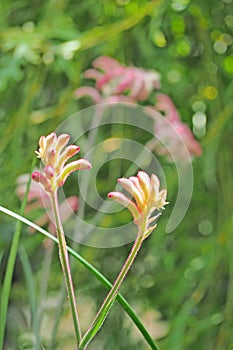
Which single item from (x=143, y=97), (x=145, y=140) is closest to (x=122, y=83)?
(x=143, y=97)

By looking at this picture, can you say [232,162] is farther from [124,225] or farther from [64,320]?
[64,320]

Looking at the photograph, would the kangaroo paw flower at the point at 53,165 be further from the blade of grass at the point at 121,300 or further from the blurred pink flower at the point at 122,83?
the blurred pink flower at the point at 122,83

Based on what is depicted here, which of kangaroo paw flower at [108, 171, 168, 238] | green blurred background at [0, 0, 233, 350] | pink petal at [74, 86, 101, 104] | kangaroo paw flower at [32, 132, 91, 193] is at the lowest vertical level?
green blurred background at [0, 0, 233, 350]

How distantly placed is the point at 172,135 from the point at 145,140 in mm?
239

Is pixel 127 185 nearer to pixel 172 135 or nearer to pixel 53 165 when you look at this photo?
pixel 53 165

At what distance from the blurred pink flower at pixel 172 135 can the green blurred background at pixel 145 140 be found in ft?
0.42

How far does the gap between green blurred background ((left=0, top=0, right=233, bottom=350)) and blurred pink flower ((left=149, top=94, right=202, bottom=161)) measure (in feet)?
0.42

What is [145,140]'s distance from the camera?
1.18 meters

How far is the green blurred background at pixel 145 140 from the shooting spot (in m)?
1.07

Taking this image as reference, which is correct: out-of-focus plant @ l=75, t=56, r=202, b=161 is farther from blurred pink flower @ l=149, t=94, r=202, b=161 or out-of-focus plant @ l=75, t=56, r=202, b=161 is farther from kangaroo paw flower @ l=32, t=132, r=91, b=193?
kangaroo paw flower @ l=32, t=132, r=91, b=193

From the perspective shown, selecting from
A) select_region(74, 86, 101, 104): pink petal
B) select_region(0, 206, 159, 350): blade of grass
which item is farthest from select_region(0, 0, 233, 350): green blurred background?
select_region(0, 206, 159, 350): blade of grass

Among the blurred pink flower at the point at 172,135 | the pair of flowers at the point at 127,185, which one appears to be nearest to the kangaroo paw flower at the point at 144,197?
the pair of flowers at the point at 127,185

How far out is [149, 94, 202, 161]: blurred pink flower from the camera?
938 mm

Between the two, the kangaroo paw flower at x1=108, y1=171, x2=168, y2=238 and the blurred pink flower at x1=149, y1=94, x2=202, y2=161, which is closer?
the kangaroo paw flower at x1=108, y1=171, x2=168, y2=238
